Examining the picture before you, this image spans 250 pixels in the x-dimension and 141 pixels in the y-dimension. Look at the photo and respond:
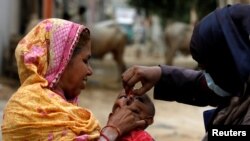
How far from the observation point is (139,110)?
2.59 meters

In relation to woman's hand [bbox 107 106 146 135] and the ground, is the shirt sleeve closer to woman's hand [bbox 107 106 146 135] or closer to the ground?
woman's hand [bbox 107 106 146 135]

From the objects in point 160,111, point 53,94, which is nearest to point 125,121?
point 53,94

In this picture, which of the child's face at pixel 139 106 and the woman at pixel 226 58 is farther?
the child's face at pixel 139 106

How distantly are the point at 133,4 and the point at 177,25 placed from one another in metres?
4.75

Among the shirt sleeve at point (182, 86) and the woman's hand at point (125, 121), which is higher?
the shirt sleeve at point (182, 86)

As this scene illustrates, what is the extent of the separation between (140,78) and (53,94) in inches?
15.3

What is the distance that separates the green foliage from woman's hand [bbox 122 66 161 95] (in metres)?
19.4

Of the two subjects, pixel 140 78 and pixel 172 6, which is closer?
pixel 140 78

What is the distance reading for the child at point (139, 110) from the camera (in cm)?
254

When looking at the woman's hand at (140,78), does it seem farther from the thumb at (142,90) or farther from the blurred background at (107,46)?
the blurred background at (107,46)

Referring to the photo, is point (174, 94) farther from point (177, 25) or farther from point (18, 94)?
point (177, 25)

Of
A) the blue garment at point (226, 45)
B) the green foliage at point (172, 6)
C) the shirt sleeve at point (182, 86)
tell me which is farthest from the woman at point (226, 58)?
the green foliage at point (172, 6)

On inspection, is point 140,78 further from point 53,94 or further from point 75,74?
point 53,94

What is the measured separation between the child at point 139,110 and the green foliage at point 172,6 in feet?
64.3
